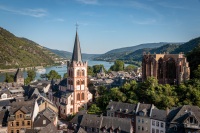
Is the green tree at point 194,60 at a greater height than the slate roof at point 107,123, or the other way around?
the green tree at point 194,60

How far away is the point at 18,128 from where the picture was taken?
56.1 metres

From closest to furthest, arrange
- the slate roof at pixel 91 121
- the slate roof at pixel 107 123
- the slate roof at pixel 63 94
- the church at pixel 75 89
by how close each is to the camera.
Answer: the slate roof at pixel 107 123, the slate roof at pixel 91 121, the church at pixel 75 89, the slate roof at pixel 63 94

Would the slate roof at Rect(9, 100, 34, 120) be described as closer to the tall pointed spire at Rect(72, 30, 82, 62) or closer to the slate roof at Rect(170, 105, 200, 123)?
the tall pointed spire at Rect(72, 30, 82, 62)

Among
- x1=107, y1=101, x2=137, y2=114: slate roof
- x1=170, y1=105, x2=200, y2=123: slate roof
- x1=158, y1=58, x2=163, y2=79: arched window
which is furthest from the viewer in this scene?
x1=158, y1=58, x2=163, y2=79: arched window

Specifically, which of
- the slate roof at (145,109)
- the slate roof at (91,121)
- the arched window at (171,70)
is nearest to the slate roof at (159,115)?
the slate roof at (145,109)

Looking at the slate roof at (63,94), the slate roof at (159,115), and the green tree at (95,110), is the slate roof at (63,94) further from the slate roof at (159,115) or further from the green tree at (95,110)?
the slate roof at (159,115)

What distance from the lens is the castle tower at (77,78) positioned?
76.5 meters

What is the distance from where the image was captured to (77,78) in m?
76.9

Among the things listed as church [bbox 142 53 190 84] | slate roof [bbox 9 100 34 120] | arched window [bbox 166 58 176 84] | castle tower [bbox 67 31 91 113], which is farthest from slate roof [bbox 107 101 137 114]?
arched window [bbox 166 58 176 84]

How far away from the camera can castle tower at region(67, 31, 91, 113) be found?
76.5m

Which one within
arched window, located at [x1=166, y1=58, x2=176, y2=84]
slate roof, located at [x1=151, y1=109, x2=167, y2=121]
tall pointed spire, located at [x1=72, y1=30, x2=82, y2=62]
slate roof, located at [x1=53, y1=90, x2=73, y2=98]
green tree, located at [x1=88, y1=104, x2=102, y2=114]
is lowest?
green tree, located at [x1=88, y1=104, x2=102, y2=114]

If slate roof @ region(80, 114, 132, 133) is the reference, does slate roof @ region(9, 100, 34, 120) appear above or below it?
above

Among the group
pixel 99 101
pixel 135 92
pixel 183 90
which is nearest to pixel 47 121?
pixel 99 101

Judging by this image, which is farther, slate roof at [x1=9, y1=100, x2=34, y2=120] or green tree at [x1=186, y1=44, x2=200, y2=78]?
green tree at [x1=186, y1=44, x2=200, y2=78]
